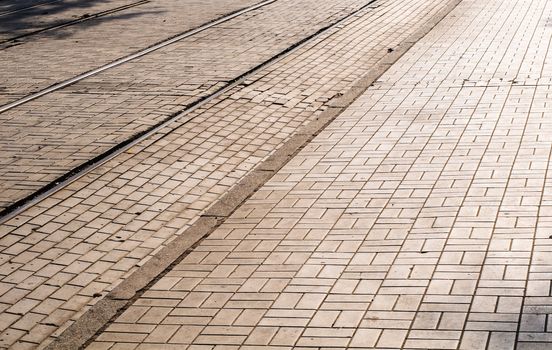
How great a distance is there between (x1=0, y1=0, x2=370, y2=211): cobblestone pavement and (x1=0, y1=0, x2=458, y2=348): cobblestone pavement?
44 cm

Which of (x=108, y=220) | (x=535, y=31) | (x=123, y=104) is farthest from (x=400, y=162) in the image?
(x=535, y=31)

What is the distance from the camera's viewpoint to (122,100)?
1225 centimetres

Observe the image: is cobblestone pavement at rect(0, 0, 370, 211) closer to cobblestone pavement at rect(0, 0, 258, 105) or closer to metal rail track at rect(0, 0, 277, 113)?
metal rail track at rect(0, 0, 277, 113)

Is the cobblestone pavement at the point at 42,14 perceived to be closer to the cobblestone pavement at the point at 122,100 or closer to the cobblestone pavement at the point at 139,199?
the cobblestone pavement at the point at 122,100

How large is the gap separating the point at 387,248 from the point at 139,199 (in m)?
2.59

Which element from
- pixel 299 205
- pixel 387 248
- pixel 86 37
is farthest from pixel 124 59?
pixel 387 248

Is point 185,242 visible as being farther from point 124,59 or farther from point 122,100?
point 124,59

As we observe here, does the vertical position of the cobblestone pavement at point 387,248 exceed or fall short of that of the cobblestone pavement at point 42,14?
it exceeds it

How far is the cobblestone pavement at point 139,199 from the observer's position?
267 inches

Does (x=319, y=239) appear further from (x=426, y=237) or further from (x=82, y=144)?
(x=82, y=144)

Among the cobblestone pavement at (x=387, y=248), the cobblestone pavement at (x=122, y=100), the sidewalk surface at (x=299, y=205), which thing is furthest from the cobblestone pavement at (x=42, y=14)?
the cobblestone pavement at (x=387, y=248)

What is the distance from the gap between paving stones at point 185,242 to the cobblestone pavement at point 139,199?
0.10 m

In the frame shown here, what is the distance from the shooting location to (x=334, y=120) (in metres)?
10.9

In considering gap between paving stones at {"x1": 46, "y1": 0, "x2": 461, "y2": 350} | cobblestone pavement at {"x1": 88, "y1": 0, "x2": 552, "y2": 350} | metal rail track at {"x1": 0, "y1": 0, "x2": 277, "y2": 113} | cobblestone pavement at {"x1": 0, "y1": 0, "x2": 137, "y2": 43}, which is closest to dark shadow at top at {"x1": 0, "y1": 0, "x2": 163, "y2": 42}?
cobblestone pavement at {"x1": 0, "y1": 0, "x2": 137, "y2": 43}
